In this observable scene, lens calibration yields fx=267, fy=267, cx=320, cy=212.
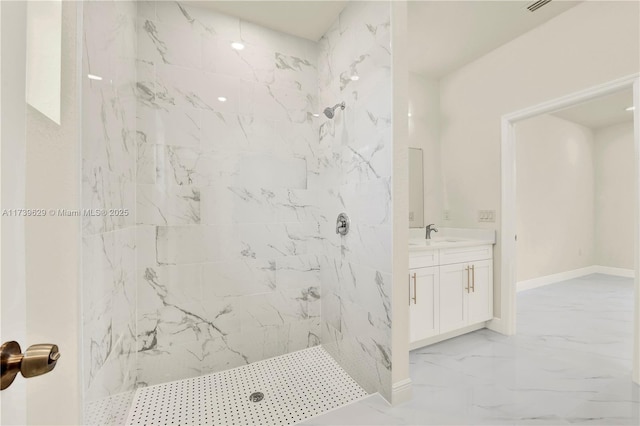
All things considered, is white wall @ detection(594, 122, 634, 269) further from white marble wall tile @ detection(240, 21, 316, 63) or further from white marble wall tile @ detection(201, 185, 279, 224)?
white marble wall tile @ detection(201, 185, 279, 224)

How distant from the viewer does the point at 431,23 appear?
2312mm

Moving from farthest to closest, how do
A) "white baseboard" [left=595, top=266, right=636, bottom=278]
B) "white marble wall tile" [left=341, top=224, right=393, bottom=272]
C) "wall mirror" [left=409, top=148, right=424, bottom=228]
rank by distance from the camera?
"white baseboard" [left=595, top=266, right=636, bottom=278] < "wall mirror" [left=409, top=148, right=424, bottom=228] < "white marble wall tile" [left=341, top=224, right=393, bottom=272]

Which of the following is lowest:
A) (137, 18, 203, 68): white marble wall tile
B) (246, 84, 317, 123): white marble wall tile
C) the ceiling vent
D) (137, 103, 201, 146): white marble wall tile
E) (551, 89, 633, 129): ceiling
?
(137, 103, 201, 146): white marble wall tile

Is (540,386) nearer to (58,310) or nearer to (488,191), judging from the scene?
(488,191)

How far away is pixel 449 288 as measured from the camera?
235 centimetres

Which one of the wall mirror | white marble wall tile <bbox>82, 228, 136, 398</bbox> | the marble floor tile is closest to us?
white marble wall tile <bbox>82, 228, 136, 398</bbox>

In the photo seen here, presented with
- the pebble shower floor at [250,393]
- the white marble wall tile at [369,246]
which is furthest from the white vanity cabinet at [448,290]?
the pebble shower floor at [250,393]

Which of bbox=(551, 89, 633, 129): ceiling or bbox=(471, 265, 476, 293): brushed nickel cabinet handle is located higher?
bbox=(551, 89, 633, 129): ceiling

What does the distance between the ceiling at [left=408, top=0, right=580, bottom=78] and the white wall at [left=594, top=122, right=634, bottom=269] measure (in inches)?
164

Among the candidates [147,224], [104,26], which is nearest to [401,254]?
[147,224]

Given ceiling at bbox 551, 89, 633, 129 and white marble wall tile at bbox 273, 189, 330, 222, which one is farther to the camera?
ceiling at bbox 551, 89, 633, 129

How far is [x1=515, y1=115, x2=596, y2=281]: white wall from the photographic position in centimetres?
402

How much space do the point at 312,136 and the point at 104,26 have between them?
146 cm

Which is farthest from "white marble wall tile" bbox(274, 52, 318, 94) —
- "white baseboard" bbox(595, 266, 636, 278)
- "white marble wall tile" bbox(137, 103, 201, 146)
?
"white baseboard" bbox(595, 266, 636, 278)
